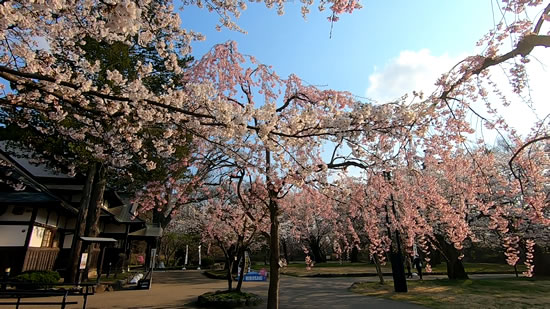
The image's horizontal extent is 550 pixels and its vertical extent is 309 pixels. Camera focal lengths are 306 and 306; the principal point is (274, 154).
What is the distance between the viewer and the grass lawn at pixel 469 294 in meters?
9.91

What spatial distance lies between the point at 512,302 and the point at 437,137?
7988 mm

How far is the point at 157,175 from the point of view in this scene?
12.4 meters

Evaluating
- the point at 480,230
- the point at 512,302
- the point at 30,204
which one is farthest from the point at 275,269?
the point at 480,230

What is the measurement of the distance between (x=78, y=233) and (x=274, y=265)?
9.20m

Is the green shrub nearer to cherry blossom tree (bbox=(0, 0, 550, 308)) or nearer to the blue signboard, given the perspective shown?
the blue signboard

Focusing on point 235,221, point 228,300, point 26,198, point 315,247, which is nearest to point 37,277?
point 26,198

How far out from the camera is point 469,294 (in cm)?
1186

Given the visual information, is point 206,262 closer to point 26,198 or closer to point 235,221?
point 26,198

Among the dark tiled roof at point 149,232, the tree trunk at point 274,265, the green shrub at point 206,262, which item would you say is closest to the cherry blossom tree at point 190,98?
the tree trunk at point 274,265

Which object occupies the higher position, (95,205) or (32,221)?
(95,205)

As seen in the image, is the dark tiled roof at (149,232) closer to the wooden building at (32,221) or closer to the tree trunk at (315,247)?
the wooden building at (32,221)

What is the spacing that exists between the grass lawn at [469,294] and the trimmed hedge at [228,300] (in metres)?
5.06

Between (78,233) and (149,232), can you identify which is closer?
(78,233)

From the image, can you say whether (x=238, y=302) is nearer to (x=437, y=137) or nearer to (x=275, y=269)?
(x=275, y=269)
